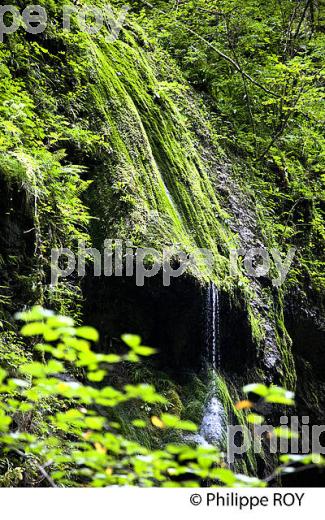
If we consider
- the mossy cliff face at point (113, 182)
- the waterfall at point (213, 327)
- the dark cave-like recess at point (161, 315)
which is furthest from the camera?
the waterfall at point (213, 327)

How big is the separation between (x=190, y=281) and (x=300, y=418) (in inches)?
205

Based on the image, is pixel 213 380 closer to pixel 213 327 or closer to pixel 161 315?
pixel 213 327

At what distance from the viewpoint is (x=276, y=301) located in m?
9.33

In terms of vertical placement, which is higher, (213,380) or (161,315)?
(161,315)

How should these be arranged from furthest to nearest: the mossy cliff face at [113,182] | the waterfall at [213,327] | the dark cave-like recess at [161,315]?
1. the waterfall at [213,327]
2. the dark cave-like recess at [161,315]
3. the mossy cliff face at [113,182]

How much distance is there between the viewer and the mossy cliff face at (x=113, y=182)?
15.4 feet

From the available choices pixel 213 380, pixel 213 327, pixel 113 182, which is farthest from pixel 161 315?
pixel 113 182

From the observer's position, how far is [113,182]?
Result: 20.4 feet

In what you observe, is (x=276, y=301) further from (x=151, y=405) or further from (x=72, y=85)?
(x=72, y=85)

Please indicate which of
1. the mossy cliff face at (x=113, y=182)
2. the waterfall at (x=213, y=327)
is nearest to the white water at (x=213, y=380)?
the waterfall at (x=213, y=327)

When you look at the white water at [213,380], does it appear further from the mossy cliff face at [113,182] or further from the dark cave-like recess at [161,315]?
the mossy cliff face at [113,182]

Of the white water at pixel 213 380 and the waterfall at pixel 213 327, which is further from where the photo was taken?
the waterfall at pixel 213 327

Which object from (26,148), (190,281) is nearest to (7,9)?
(26,148)

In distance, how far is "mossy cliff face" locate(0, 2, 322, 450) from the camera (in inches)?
185
